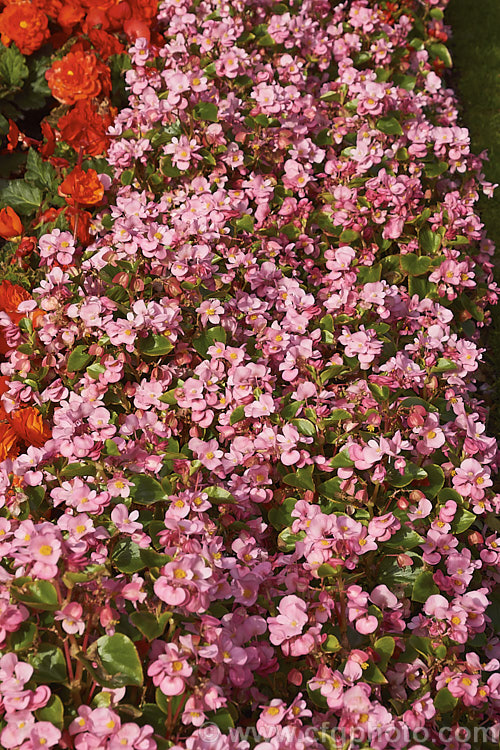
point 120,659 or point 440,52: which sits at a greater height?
point 440,52

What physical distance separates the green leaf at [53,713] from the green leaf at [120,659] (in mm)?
107

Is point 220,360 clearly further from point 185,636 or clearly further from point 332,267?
point 185,636

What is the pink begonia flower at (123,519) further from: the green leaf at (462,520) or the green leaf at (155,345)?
the green leaf at (462,520)

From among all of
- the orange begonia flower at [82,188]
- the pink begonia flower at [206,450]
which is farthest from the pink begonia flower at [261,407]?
the orange begonia flower at [82,188]

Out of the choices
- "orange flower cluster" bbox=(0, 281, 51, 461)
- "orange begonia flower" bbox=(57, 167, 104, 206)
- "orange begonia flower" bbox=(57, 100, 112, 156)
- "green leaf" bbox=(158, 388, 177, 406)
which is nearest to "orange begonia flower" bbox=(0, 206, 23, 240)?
"orange begonia flower" bbox=(57, 167, 104, 206)

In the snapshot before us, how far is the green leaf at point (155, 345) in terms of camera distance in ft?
6.83

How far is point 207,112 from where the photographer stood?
2859 millimetres

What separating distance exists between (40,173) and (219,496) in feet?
6.14

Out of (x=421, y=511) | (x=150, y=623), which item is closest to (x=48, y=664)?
(x=150, y=623)

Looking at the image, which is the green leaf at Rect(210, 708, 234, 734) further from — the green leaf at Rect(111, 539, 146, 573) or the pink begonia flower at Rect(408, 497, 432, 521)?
the pink begonia flower at Rect(408, 497, 432, 521)

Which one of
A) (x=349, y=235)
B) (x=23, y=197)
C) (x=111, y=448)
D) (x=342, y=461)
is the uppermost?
(x=23, y=197)

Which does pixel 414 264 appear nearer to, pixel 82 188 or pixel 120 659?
pixel 82 188

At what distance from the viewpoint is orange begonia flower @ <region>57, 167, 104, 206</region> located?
8.57 feet

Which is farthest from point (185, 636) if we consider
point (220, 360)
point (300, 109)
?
point (300, 109)
